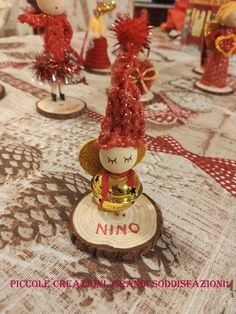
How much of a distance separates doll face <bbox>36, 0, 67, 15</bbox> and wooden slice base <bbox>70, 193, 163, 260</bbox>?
47 centimetres

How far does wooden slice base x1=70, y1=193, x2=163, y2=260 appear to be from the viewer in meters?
0.46

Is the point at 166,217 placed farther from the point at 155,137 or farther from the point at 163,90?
the point at 163,90

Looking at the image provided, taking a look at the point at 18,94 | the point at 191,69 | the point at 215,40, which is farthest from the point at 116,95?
the point at 191,69

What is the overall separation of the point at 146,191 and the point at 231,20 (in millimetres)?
696

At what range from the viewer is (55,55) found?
0.81m

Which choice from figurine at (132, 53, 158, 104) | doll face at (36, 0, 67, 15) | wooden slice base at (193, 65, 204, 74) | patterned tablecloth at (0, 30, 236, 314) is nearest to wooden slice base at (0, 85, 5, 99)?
patterned tablecloth at (0, 30, 236, 314)

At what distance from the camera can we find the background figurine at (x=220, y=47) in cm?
101

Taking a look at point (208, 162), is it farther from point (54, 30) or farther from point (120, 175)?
point (54, 30)

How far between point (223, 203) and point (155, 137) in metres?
0.27

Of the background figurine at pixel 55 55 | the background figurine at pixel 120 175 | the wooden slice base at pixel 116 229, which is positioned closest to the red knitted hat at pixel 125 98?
the background figurine at pixel 120 175

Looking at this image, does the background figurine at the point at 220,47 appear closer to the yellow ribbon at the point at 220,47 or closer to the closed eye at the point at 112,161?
the yellow ribbon at the point at 220,47

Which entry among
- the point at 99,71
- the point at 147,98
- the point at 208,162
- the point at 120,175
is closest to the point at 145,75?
the point at 147,98

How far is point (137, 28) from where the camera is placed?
1.26ft

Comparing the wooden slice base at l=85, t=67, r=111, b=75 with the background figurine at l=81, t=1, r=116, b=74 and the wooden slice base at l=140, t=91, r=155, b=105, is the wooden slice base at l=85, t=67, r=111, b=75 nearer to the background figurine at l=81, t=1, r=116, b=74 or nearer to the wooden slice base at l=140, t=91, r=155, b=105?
the background figurine at l=81, t=1, r=116, b=74
